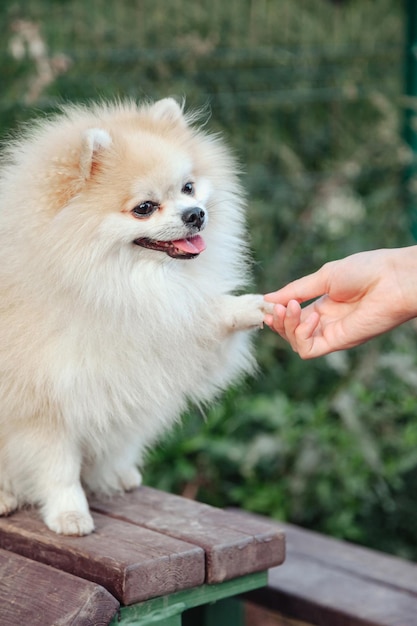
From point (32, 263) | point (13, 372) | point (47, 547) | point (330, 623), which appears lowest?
point (330, 623)

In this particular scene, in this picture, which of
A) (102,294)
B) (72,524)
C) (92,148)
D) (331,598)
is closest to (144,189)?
(92,148)

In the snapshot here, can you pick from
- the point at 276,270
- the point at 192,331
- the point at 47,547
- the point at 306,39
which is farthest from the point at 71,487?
the point at 306,39

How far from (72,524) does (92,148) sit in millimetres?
893

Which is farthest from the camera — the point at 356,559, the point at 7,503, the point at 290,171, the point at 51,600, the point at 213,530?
the point at 290,171

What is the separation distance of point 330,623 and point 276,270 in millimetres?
2114

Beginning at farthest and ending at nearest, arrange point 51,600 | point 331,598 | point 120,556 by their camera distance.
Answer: point 331,598, point 120,556, point 51,600

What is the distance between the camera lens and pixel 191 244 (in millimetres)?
2357

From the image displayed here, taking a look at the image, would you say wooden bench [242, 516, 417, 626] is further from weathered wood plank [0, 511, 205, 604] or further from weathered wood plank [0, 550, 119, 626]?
weathered wood plank [0, 550, 119, 626]

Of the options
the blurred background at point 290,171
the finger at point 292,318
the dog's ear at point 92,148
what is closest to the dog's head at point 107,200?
the dog's ear at point 92,148

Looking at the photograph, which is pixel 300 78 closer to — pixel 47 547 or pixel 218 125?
pixel 218 125

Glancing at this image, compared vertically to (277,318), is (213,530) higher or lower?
lower

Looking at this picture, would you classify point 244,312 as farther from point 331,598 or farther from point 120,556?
→ point 331,598

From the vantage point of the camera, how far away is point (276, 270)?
15.0ft

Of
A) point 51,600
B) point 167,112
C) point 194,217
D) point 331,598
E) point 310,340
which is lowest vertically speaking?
point 331,598
